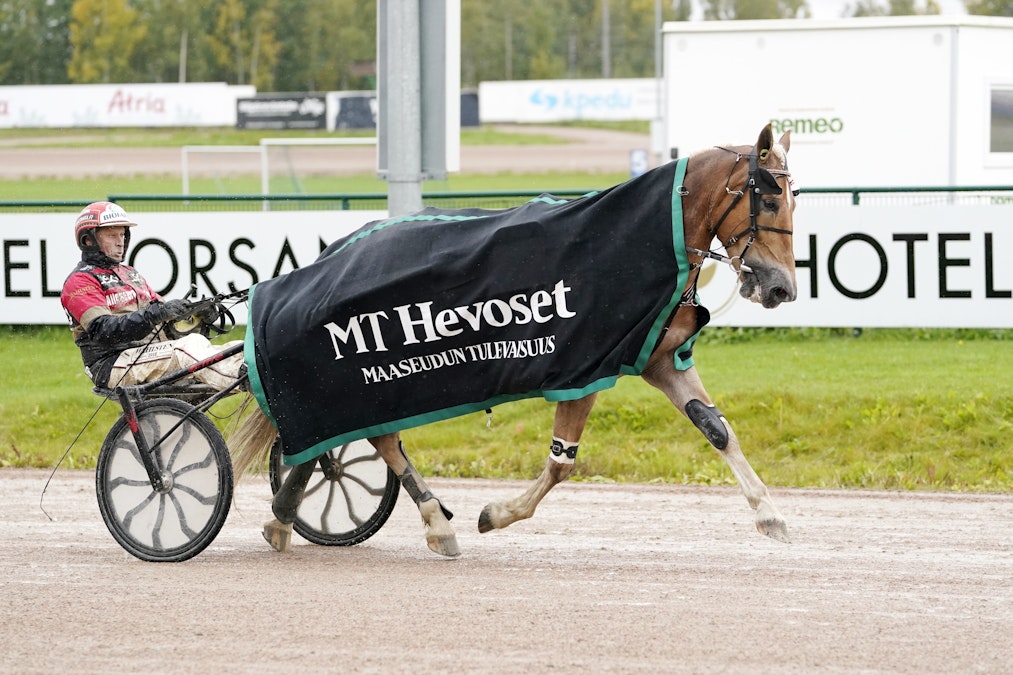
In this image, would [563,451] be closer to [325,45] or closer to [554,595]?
[554,595]

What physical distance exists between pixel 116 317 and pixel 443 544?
171 cm

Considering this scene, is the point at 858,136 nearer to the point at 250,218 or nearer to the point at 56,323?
the point at 250,218

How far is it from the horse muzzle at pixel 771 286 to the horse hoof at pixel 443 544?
166cm

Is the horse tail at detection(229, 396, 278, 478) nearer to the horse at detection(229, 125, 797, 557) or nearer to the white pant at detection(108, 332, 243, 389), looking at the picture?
the horse at detection(229, 125, 797, 557)

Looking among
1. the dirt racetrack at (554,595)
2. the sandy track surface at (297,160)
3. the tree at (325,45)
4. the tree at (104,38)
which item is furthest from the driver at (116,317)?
the tree at (325,45)

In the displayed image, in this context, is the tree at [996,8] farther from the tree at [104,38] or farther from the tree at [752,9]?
the tree at [104,38]

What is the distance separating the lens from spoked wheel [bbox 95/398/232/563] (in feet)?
21.3

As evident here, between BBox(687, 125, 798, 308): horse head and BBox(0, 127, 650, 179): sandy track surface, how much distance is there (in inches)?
1013

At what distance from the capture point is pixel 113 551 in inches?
266

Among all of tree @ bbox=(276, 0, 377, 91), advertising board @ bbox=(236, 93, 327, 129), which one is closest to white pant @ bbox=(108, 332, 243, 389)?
advertising board @ bbox=(236, 93, 327, 129)

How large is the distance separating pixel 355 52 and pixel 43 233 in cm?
6277

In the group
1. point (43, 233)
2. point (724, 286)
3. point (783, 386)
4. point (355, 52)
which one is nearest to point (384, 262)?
point (783, 386)

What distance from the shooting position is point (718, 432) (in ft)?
19.8

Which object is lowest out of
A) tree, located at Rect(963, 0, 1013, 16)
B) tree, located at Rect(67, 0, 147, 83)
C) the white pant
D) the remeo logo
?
the white pant
